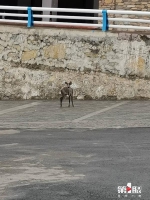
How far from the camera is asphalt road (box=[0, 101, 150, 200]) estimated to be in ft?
31.9

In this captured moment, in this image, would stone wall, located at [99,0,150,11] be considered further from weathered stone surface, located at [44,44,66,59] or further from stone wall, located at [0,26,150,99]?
weathered stone surface, located at [44,44,66,59]

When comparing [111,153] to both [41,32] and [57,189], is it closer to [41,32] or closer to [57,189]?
[57,189]

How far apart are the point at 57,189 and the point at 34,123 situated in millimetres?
6520

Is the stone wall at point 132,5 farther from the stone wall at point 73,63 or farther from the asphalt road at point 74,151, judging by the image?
the asphalt road at point 74,151

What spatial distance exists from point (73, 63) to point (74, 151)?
796 centimetres

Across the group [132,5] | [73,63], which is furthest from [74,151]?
[132,5]

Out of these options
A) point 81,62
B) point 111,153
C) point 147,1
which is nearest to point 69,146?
point 111,153

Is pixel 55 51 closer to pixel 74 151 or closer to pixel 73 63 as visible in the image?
pixel 73 63

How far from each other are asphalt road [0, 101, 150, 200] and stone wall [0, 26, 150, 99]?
3.12ft

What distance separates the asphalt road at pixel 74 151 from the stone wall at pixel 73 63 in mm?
952

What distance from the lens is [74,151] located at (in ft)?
40.8

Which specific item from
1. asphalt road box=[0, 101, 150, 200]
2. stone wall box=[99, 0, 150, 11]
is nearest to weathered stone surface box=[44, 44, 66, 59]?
asphalt road box=[0, 101, 150, 200]

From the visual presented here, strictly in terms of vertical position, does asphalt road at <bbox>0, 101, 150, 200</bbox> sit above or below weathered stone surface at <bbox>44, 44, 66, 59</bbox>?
below

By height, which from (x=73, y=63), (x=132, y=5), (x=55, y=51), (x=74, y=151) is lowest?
(x=74, y=151)
